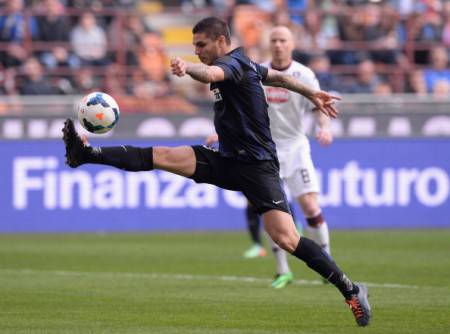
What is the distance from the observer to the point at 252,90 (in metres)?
9.10

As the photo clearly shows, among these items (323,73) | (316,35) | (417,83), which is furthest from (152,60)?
(417,83)

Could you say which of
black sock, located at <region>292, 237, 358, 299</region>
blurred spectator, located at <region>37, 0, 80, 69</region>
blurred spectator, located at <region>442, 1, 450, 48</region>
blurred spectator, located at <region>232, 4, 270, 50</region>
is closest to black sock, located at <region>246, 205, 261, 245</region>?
black sock, located at <region>292, 237, 358, 299</region>

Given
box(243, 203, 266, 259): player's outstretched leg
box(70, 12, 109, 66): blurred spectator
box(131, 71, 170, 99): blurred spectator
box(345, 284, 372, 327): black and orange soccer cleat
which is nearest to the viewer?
box(345, 284, 372, 327): black and orange soccer cleat

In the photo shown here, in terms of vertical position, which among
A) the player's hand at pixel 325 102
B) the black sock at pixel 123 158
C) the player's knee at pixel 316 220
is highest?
the player's hand at pixel 325 102

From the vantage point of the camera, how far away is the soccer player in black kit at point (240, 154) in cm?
898

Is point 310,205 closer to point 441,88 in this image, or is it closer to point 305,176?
A: point 305,176

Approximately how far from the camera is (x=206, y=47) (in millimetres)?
9031

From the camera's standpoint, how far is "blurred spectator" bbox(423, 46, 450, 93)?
937 inches

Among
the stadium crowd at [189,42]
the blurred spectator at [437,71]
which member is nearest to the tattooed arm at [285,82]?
the stadium crowd at [189,42]

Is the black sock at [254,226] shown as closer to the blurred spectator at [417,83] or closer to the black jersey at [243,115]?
the black jersey at [243,115]

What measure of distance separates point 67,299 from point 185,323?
1954mm

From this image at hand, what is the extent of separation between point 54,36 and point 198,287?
37.5 feet

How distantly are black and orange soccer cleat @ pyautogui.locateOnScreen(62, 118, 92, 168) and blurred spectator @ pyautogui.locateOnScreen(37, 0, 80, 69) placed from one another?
12952 millimetres

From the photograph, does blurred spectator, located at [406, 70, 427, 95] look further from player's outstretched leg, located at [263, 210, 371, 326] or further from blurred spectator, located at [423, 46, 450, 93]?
player's outstretched leg, located at [263, 210, 371, 326]
